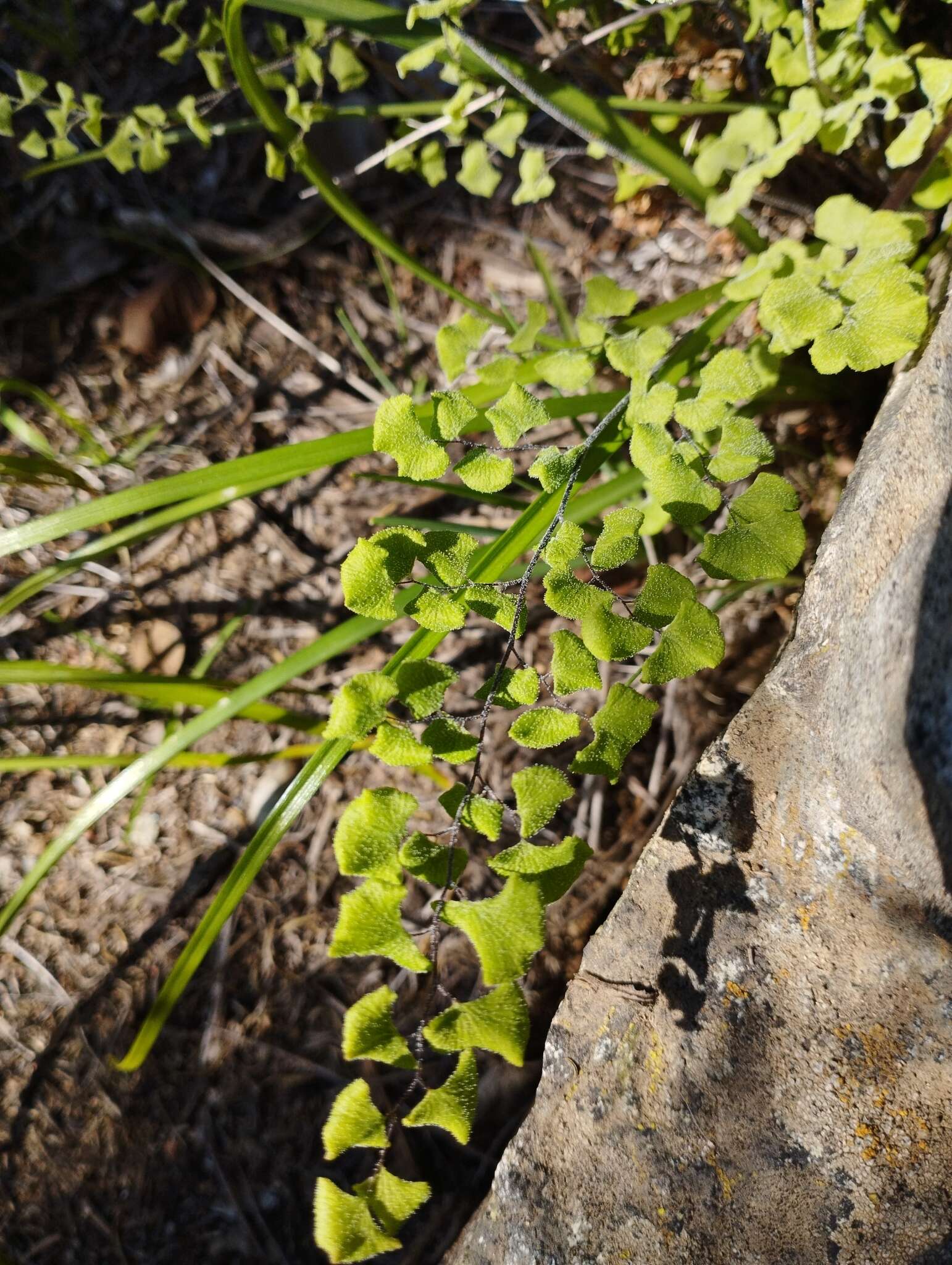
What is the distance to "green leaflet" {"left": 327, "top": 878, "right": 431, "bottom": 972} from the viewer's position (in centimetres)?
67

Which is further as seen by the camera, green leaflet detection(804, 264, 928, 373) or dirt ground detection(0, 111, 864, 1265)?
dirt ground detection(0, 111, 864, 1265)

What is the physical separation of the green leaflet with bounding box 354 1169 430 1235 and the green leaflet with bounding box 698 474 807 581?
62 centimetres

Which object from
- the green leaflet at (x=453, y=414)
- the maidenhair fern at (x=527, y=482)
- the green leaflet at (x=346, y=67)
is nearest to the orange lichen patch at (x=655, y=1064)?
the maidenhair fern at (x=527, y=482)

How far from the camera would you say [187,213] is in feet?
6.40

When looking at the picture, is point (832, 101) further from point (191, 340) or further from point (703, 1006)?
point (191, 340)

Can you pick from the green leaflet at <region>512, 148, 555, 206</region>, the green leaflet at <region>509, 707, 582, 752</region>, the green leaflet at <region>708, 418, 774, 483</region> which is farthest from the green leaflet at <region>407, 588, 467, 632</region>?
the green leaflet at <region>512, 148, 555, 206</region>

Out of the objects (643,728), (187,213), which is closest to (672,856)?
(643,728)

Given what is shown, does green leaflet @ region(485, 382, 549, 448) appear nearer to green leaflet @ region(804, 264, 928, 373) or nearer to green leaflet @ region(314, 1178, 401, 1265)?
green leaflet @ region(804, 264, 928, 373)

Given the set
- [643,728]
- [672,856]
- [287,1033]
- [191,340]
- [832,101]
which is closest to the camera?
[643,728]

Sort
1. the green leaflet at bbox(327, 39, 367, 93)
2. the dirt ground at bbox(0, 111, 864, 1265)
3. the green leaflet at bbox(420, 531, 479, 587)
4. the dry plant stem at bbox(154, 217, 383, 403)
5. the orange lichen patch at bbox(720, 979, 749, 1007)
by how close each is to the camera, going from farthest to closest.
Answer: the dry plant stem at bbox(154, 217, 383, 403), the dirt ground at bbox(0, 111, 864, 1265), the green leaflet at bbox(327, 39, 367, 93), the orange lichen patch at bbox(720, 979, 749, 1007), the green leaflet at bbox(420, 531, 479, 587)

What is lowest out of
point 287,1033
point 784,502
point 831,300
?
point 287,1033

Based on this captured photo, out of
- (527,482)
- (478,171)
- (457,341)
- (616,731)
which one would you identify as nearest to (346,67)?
(478,171)

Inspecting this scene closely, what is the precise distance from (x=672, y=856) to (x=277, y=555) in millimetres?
1128

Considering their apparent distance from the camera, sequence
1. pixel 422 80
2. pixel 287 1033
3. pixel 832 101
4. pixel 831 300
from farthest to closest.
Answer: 1. pixel 422 80
2. pixel 287 1033
3. pixel 832 101
4. pixel 831 300
